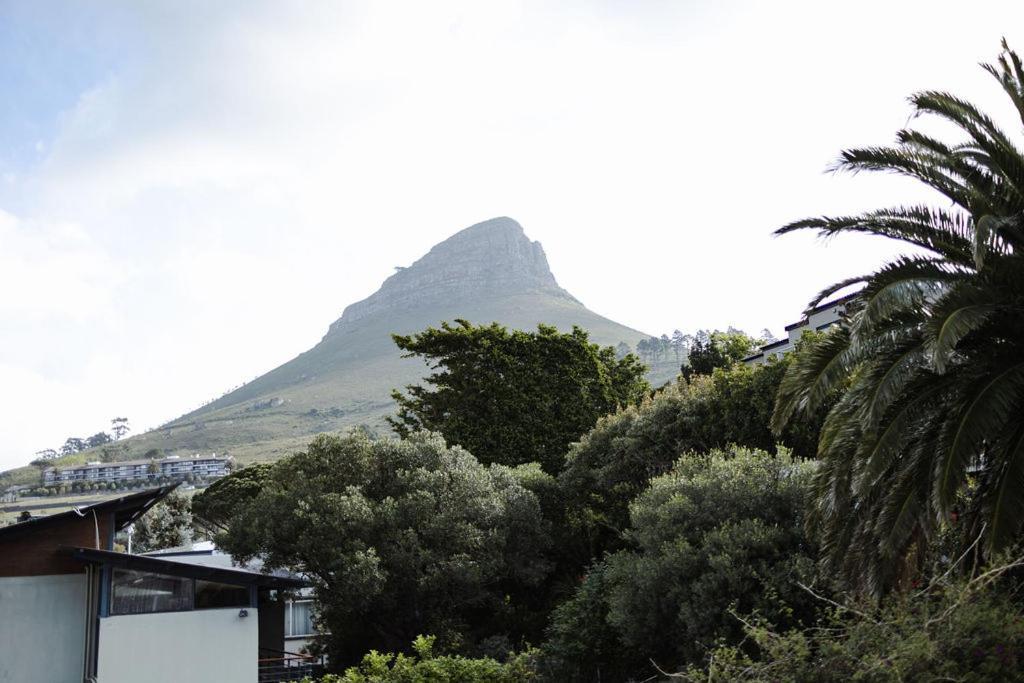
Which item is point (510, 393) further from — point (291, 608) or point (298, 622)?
point (298, 622)

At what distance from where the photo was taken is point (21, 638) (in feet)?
63.9

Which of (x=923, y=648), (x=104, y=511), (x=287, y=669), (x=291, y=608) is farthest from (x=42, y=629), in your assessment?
(x=923, y=648)

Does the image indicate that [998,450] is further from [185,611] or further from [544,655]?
[185,611]

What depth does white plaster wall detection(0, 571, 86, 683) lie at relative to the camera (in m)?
19.4

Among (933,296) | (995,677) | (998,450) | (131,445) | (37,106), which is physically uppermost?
(37,106)

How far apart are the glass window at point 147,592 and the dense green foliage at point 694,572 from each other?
28.4 feet

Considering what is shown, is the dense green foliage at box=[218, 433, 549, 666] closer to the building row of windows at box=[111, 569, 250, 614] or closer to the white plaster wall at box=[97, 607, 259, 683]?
the building row of windows at box=[111, 569, 250, 614]

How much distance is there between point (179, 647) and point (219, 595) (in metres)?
1.39

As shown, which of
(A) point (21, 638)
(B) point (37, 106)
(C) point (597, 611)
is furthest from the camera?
(A) point (21, 638)

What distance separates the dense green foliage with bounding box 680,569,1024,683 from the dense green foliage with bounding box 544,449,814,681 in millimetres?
4311

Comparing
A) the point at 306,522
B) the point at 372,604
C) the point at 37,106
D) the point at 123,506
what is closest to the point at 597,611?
the point at 372,604

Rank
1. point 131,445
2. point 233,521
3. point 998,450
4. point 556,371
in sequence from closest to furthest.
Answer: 1. point 998,450
2. point 233,521
3. point 556,371
4. point 131,445

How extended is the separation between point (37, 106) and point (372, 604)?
555 inches

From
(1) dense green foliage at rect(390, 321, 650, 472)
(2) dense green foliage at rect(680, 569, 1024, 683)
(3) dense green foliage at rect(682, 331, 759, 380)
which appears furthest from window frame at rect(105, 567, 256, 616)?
(3) dense green foliage at rect(682, 331, 759, 380)
